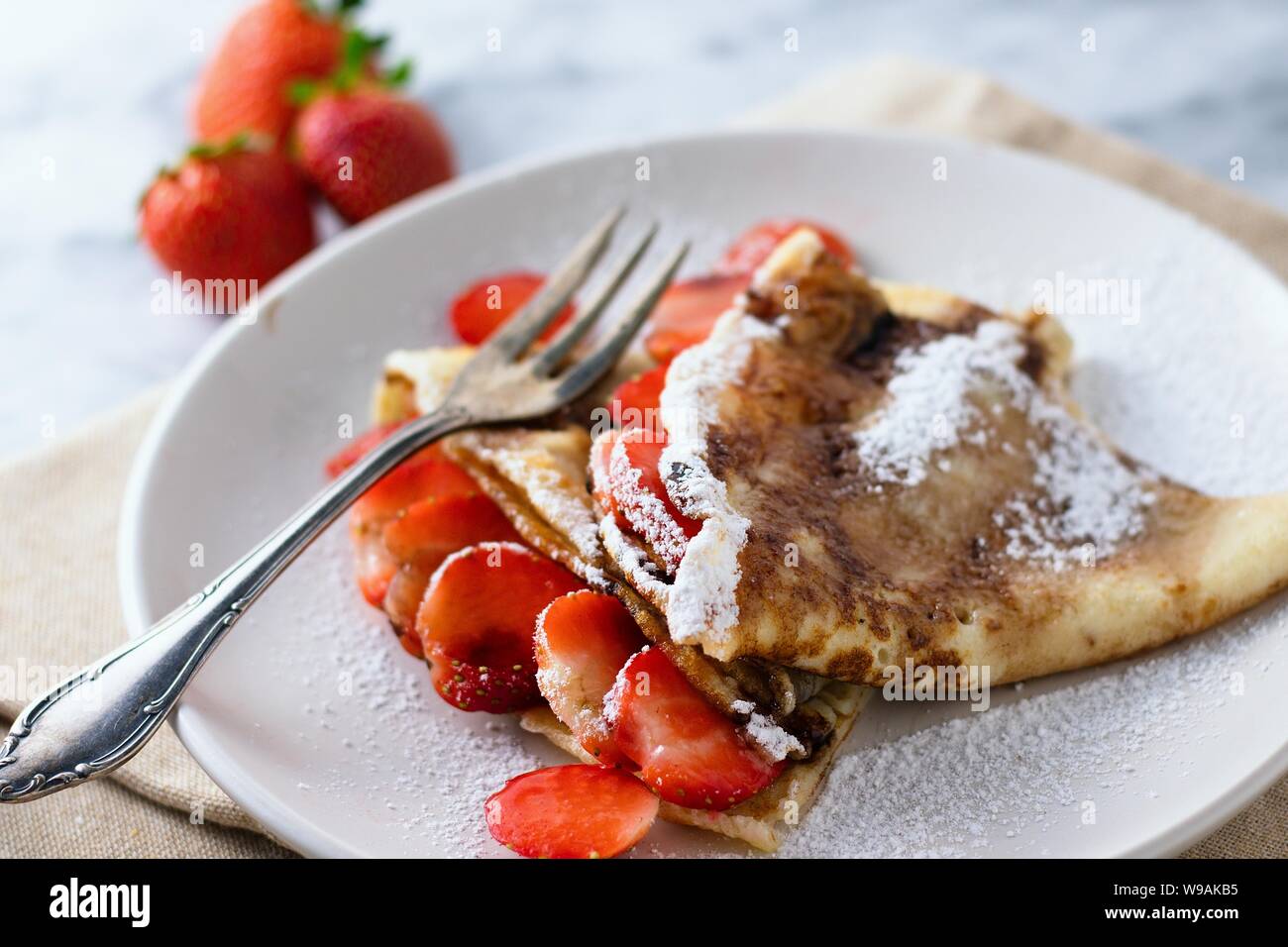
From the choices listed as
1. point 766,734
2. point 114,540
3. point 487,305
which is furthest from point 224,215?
point 766,734

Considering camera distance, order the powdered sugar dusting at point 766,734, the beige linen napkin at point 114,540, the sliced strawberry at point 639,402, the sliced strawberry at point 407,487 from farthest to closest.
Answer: the sliced strawberry at point 407,487
the sliced strawberry at point 639,402
the beige linen napkin at point 114,540
the powdered sugar dusting at point 766,734

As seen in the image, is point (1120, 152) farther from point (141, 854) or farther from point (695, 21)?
point (141, 854)

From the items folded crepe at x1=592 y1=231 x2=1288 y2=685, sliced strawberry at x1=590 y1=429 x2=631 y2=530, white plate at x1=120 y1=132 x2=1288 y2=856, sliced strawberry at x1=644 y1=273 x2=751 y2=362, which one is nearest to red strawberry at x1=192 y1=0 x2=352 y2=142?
white plate at x1=120 y1=132 x2=1288 y2=856

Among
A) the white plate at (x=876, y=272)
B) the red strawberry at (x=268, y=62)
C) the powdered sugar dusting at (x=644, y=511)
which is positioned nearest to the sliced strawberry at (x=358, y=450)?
the white plate at (x=876, y=272)

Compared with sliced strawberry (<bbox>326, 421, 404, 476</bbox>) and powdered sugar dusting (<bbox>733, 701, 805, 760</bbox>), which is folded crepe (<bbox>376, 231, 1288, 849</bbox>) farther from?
sliced strawberry (<bbox>326, 421, 404, 476</bbox>)

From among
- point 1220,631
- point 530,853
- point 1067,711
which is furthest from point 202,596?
point 1220,631

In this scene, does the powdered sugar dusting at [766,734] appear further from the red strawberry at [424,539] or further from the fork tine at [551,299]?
the fork tine at [551,299]

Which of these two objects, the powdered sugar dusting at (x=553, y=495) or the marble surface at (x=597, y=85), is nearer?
the powdered sugar dusting at (x=553, y=495)
